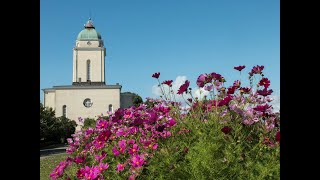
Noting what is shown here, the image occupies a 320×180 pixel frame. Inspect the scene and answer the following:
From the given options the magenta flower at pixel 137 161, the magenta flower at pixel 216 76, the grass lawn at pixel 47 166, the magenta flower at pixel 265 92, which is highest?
the magenta flower at pixel 216 76

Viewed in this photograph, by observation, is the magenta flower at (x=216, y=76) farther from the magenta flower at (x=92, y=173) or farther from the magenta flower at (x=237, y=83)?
the magenta flower at (x=92, y=173)

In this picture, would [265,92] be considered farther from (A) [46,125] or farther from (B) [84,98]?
(B) [84,98]

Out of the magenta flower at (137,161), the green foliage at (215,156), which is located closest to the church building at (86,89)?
the green foliage at (215,156)

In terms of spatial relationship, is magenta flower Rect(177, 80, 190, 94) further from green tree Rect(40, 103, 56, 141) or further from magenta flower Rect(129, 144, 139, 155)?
green tree Rect(40, 103, 56, 141)

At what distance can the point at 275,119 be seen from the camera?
3129mm

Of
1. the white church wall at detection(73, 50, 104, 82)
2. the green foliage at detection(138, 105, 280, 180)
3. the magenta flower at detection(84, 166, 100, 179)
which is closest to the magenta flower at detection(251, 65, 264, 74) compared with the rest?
the green foliage at detection(138, 105, 280, 180)

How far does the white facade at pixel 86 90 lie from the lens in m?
51.1

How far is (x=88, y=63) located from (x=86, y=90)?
4695mm

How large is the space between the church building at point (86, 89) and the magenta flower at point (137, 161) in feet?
155

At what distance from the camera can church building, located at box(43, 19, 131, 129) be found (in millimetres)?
51156
